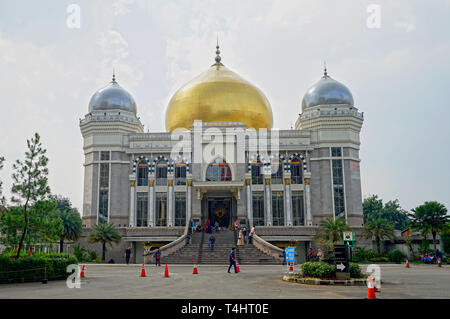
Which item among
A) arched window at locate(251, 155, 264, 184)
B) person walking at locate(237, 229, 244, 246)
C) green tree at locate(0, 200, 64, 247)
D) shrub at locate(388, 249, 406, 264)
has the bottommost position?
shrub at locate(388, 249, 406, 264)

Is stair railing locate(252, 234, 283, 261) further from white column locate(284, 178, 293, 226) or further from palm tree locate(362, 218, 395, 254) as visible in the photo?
palm tree locate(362, 218, 395, 254)

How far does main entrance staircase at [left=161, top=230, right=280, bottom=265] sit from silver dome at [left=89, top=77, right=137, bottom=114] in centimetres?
1921

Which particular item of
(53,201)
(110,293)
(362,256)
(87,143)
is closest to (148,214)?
(87,143)

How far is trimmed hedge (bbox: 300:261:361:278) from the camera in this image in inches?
698

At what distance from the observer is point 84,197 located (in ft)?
155

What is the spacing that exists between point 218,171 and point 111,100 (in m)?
14.5

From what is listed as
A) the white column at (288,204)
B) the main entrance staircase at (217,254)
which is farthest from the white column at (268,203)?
the main entrance staircase at (217,254)

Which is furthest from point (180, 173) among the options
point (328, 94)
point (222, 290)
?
point (222, 290)

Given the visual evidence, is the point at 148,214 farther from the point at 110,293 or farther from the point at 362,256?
the point at 110,293

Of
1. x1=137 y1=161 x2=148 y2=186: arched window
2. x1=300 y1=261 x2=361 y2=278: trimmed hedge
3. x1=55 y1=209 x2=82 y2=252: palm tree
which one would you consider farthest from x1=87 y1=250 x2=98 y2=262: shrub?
x1=300 y1=261 x2=361 y2=278: trimmed hedge

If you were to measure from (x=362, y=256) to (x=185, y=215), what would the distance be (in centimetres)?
1778

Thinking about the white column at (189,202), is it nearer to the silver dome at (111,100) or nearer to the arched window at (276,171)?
the arched window at (276,171)
